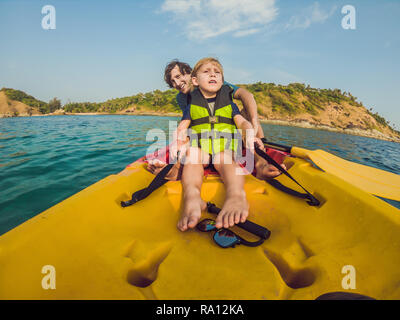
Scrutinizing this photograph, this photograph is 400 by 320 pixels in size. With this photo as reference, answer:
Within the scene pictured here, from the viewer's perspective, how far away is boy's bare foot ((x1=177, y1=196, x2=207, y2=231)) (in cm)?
105

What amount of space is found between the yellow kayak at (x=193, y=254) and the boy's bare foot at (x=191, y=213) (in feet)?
0.20

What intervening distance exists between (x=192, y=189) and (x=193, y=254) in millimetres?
532

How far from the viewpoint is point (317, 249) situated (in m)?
0.90

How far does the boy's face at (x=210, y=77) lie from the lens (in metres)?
1.98

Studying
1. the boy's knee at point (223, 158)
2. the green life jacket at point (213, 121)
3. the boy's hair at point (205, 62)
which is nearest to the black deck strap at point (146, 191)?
the boy's knee at point (223, 158)

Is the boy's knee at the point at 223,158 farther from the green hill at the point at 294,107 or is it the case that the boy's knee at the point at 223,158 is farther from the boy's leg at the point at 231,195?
the green hill at the point at 294,107

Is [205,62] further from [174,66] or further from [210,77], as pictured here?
[174,66]

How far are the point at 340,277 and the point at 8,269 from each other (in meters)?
1.30

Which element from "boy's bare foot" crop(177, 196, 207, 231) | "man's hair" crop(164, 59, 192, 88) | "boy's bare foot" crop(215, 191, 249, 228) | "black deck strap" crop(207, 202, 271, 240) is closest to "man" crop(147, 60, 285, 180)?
"man's hair" crop(164, 59, 192, 88)

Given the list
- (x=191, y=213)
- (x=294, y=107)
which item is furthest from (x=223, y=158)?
(x=294, y=107)

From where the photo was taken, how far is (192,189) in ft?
4.46
